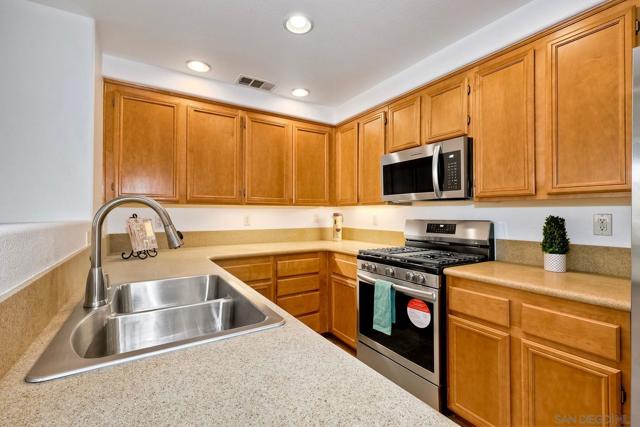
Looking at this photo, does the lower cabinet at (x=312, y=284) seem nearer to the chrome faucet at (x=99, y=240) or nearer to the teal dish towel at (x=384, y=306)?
the teal dish towel at (x=384, y=306)

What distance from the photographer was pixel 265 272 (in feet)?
8.31

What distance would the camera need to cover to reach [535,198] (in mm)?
1697

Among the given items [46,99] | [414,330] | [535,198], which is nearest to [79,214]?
[46,99]

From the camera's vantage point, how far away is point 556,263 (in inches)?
64.8

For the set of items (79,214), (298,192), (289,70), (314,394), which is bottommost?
(314,394)

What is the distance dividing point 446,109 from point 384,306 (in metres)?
1.47

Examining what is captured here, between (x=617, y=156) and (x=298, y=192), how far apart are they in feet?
7.68

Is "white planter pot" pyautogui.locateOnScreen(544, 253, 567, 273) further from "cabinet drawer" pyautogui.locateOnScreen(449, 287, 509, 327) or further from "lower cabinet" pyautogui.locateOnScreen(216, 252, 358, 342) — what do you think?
"lower cabinet" pyautogui.locateOnScreen(216, 252, 358, 342)

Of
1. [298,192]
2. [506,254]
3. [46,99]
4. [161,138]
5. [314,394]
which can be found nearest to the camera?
[314,394]

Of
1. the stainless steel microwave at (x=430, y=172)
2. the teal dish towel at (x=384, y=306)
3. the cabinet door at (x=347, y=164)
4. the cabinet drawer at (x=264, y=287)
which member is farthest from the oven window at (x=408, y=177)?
the cabinet drawer at (x=264, y=287)

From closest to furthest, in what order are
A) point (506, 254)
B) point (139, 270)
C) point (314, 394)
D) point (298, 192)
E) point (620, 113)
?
1. point (314, 394)
2. point (620, 113)
3. point (139, 270)
4. point (506, 254)
5. point (298, 192)

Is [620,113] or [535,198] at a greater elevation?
[620,113]

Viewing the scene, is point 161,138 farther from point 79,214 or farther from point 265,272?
point 265,272

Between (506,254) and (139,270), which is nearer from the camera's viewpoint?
(139,270)
